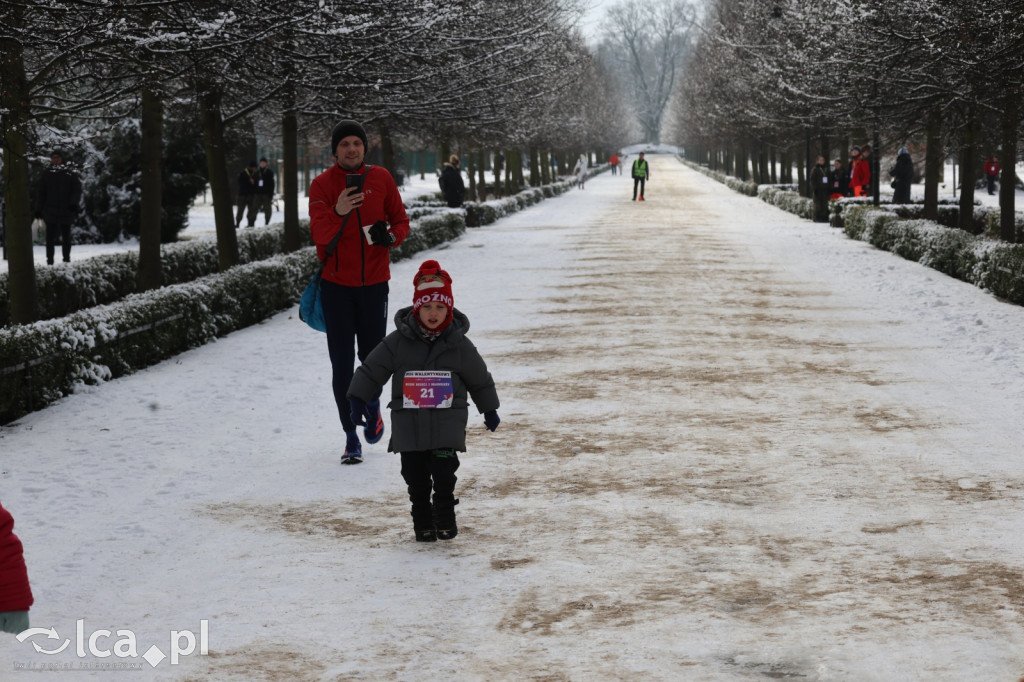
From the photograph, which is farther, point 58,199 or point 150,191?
point 58,199

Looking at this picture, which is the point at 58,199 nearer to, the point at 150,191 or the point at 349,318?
the point at 150,191

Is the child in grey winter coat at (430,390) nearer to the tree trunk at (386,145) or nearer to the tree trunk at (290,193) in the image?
the tree trunk at (290,193)

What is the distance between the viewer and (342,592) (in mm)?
5125

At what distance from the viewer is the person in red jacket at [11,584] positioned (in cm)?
302


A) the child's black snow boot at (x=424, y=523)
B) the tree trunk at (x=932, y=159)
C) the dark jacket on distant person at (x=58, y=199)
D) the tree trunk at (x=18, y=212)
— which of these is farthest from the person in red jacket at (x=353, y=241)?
the tree trunk at (x=932, y=159)

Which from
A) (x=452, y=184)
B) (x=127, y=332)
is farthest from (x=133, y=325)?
(x=452, y=184)

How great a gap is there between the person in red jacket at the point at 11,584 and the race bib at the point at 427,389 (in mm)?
2713

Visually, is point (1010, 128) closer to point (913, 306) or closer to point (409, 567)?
point (913, 306)

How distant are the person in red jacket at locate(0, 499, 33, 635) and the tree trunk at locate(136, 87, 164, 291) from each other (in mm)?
10586

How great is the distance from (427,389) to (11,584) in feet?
9.20

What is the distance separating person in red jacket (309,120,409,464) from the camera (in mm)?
7008

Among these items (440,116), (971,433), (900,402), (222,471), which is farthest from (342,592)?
(440,116)

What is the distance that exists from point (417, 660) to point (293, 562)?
4.29ft

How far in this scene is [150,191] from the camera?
13438 mm
